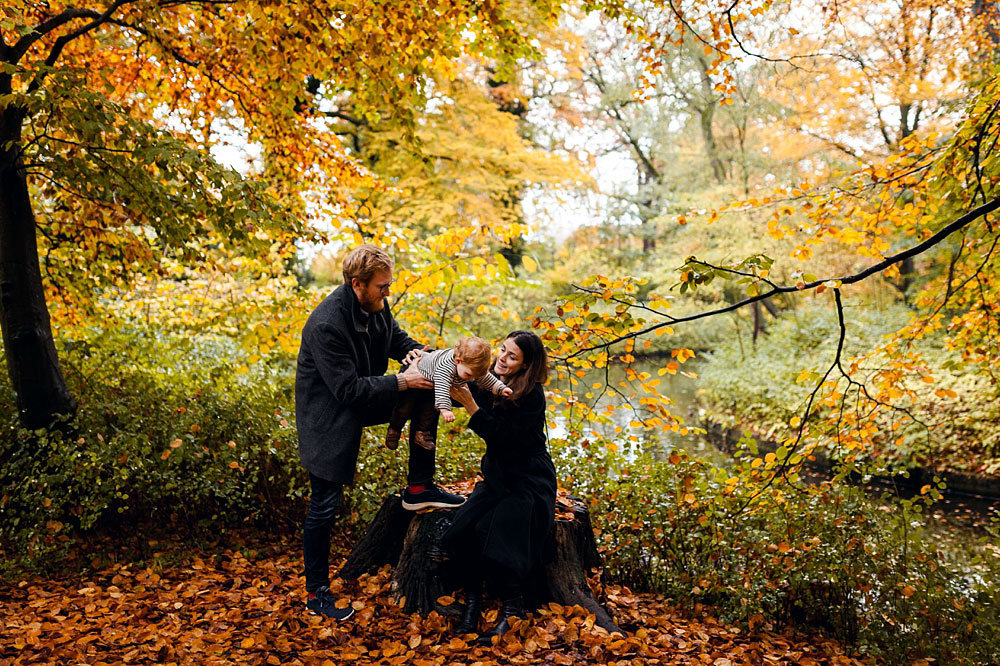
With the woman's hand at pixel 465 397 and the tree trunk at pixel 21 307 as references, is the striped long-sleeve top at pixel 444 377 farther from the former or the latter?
the tree trunk at pixel 21 307

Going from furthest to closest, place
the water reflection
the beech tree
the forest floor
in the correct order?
the water reflection → the beech tree → the forest floor

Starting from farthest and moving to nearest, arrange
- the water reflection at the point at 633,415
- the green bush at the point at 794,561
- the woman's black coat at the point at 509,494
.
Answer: the water reflection at the point at 633,415 → the green bush at the point at 794,561 → the woman's black coat at the point at 509,494

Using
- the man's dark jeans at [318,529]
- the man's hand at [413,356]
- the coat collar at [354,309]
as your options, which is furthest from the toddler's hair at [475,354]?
the man's dark jeans at [318,529]

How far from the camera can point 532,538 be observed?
3510 millimetres

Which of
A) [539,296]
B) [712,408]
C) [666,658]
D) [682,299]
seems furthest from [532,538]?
[682,299]

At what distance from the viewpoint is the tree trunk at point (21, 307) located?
4.55m

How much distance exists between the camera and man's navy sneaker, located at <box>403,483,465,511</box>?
3.89m

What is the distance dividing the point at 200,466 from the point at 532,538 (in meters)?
2.38

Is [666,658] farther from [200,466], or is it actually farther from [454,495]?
[200,466]

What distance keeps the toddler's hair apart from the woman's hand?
10 cm

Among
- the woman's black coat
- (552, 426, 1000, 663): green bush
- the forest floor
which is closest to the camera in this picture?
the forest floor

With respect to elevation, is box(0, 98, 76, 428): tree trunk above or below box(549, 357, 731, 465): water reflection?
above

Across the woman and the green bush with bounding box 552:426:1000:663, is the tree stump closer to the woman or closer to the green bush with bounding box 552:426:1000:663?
the woman

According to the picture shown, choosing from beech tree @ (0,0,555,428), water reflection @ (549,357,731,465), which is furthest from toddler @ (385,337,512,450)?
beech tree @ (0,0,555,428)
